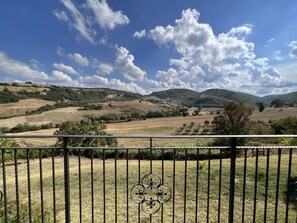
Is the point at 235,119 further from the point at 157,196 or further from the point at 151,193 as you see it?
the point at 157,196

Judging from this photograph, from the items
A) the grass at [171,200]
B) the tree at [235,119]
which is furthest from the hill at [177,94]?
the grass at [171,200]

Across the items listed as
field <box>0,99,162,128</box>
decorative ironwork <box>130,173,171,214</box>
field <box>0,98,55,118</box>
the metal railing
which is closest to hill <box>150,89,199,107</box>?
field <box>0,99,162,128</box>

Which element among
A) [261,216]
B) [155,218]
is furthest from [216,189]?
[155,218]

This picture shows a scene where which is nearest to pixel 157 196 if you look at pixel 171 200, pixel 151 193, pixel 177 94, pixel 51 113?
pixel 151 193

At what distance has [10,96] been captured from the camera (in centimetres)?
7350

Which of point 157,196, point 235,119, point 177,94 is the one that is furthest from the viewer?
point 177,94

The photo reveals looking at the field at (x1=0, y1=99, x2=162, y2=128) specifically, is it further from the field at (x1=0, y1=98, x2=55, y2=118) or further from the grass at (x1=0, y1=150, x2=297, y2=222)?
the grass at (x1=0, y1=150, x2=297, y2=222)

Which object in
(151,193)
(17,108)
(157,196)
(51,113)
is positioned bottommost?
(51,113)

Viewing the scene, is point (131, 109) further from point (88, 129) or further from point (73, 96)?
point (88, 129)

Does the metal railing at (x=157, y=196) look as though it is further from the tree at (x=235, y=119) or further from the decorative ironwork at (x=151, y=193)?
the tree at (x=235, y=119)

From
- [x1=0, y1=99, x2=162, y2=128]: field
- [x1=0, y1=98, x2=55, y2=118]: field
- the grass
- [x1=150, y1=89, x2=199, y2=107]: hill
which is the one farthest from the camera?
[x1=150, y1=89, x2=199, y2=107]: hill

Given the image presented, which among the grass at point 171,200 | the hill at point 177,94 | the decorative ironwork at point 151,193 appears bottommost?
the grass at point 171,200

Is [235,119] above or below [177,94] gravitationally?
below

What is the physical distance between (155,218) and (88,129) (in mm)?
12186
